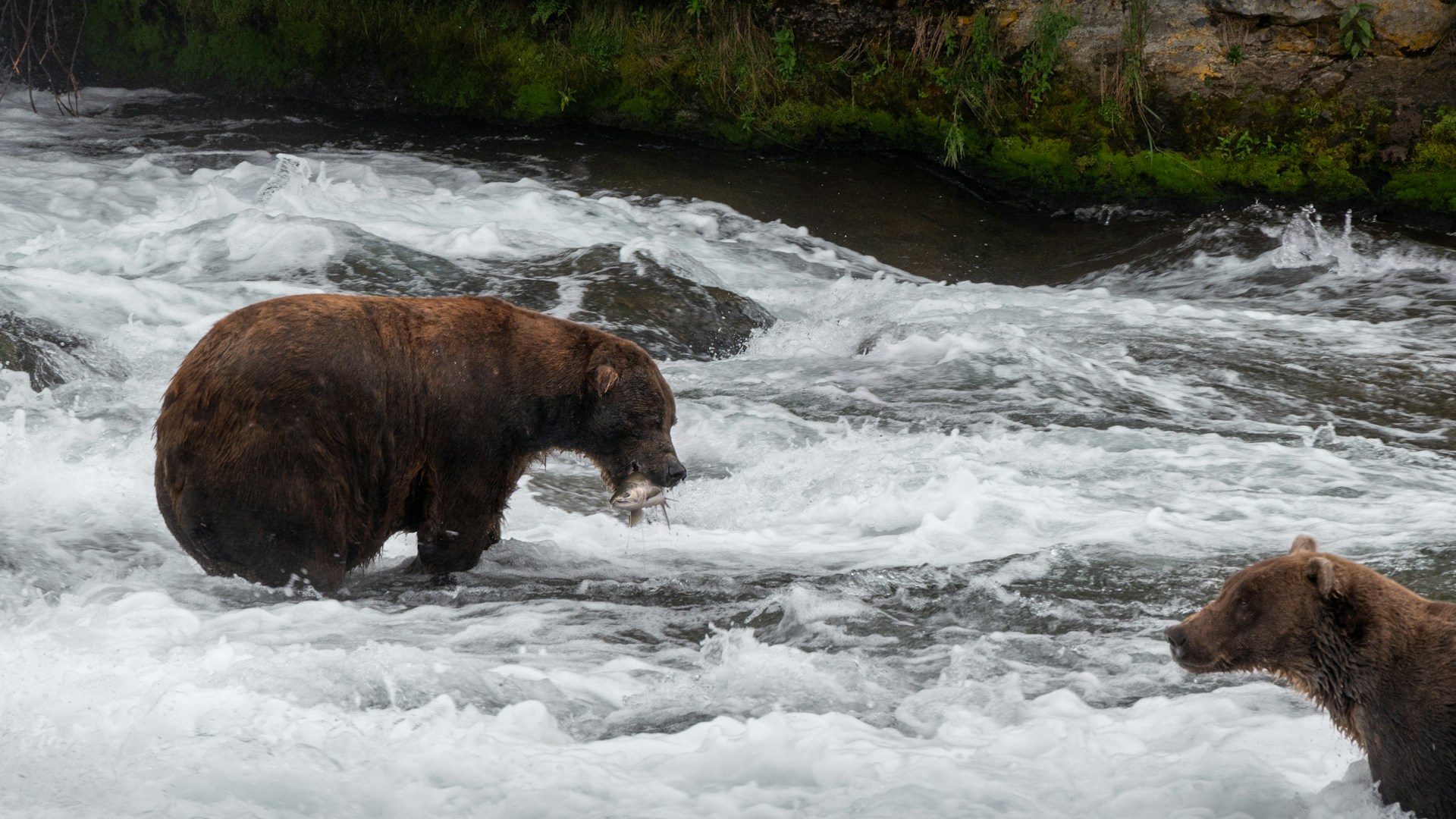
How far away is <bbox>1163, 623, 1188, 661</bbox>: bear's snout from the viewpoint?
4375 millimetres

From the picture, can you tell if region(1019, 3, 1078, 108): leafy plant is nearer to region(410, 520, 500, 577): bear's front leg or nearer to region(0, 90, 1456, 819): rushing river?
region(0, 90, 1456, 819): rushing river

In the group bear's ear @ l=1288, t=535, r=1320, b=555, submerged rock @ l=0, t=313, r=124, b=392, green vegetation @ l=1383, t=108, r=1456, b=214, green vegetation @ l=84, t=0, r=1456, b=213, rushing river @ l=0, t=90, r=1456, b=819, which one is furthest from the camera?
green vegetation @ l=84, t=0, r=1456, b=213

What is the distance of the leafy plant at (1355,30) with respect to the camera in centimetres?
1380

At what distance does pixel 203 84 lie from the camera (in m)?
18.6

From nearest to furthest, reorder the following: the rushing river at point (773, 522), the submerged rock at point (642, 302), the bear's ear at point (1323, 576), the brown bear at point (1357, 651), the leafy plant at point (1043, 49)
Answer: the brown bear at point (1357, 651), the bear's ear at point (1323, 576), the rushing river at point (773, 522), the submerged rock at point (642, 302), the leafy plant at point (1043, 49)

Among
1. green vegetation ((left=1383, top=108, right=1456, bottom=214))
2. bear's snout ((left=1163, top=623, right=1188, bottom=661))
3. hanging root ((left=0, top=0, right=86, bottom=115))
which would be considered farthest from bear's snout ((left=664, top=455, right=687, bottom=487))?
hanging root ((left=0, top=0, right=86, bottom=115))

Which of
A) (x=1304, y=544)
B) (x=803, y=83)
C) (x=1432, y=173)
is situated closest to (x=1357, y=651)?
(x=1304, y=544)

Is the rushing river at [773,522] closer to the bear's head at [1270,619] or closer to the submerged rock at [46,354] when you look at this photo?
the submerged rock at [46,354]

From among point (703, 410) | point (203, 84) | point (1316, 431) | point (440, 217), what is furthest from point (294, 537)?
point (203, 84)

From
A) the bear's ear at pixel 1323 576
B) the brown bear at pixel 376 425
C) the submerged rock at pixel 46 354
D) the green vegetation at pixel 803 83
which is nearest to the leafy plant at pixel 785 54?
the green vegetation at pixel 803 83

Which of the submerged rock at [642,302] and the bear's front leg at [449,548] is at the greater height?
the bear's front leg at [449,548]

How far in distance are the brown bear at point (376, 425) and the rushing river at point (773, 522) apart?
30 cm

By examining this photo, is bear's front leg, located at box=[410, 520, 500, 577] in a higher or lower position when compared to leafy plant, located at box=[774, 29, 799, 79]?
lower

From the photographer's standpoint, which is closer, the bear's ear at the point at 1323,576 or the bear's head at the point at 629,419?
the bear's ear at the point at 1323,576
